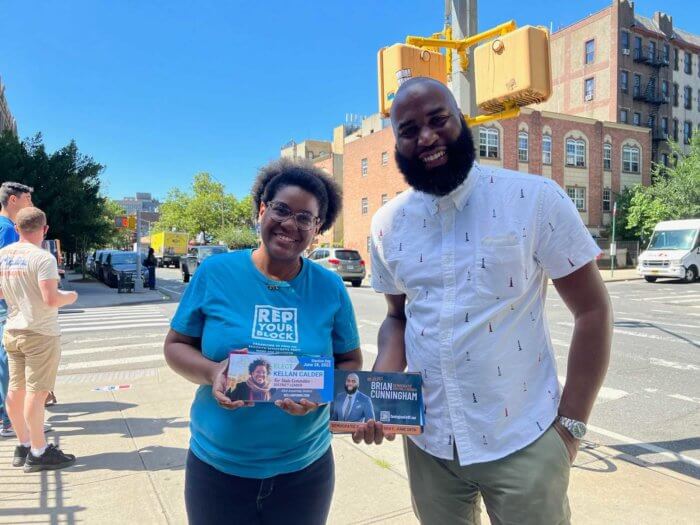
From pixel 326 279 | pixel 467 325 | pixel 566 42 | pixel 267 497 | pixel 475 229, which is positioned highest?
pixel 566 42

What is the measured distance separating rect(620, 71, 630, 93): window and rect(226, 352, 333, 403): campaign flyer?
49.9 meters

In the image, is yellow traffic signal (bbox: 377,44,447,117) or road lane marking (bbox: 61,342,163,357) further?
road lane marking (bbox: 61,342,163,357)

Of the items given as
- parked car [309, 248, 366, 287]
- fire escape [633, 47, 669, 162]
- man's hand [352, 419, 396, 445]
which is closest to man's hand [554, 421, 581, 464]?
man's hand [352, 419, 396, 445]

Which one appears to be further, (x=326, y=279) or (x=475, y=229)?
(x=326, y=279)

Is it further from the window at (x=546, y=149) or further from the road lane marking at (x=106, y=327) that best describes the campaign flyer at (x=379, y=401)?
the window at (x=546, y=149)

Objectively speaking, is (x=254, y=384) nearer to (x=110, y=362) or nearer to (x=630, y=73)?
(x=110, y=362)

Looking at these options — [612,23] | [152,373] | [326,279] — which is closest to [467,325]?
[326,279]

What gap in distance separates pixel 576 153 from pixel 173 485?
127 feet

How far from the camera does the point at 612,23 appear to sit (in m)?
43.2

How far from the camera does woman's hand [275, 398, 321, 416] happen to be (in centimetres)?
167

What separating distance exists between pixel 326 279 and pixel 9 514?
2657 mm

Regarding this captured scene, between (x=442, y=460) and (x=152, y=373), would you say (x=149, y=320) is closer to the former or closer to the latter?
(x=152, y=373)

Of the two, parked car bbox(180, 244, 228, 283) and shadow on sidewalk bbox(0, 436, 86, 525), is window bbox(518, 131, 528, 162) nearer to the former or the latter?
parked car bbox(180, 244, 228, 283)

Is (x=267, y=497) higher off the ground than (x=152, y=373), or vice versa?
(x=267, y=497)
